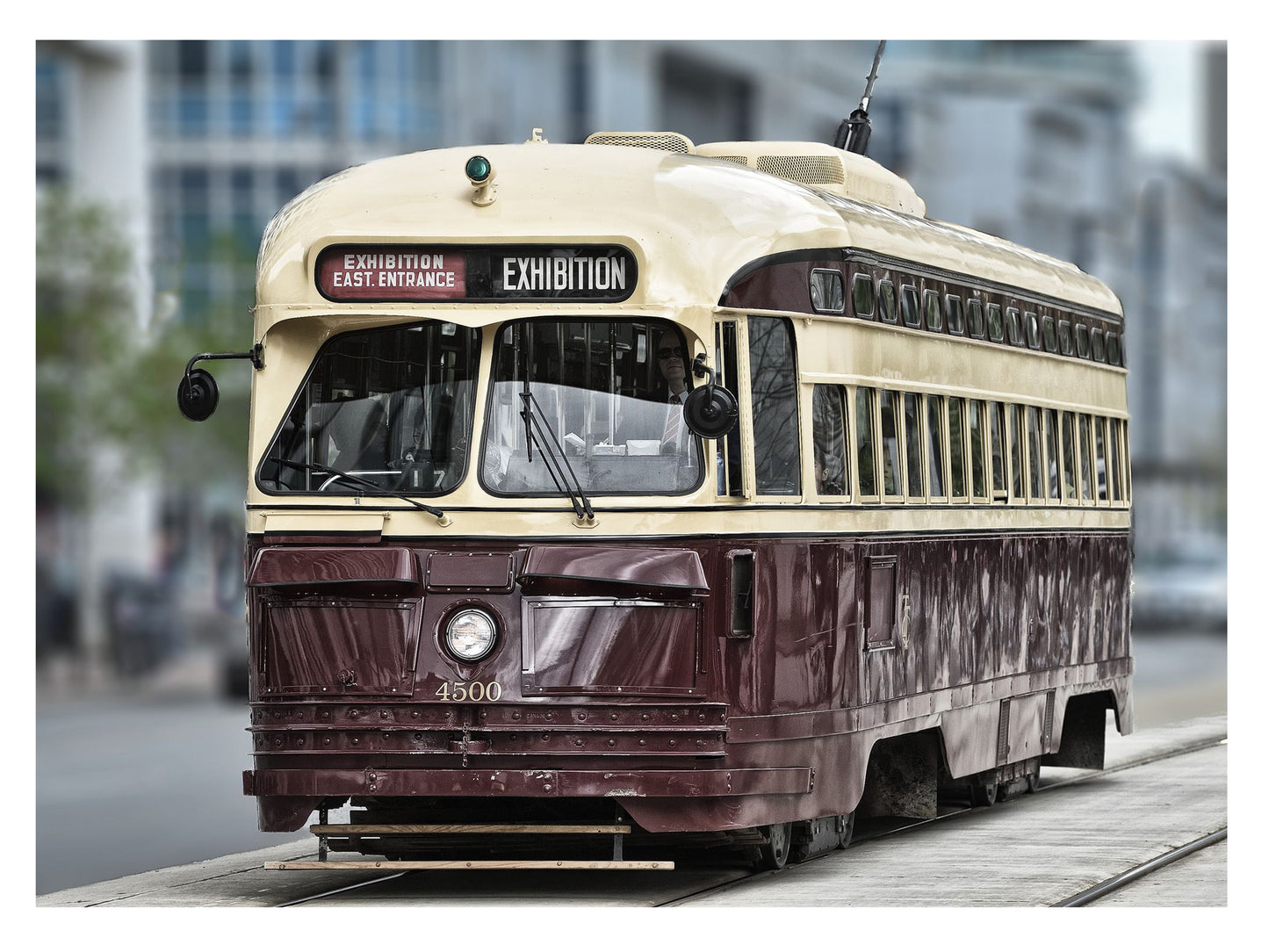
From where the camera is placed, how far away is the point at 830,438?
13891mm

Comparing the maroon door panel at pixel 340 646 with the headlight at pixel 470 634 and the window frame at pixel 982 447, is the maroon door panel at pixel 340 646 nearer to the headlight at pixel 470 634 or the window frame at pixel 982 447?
the headlight at pixel 470 634

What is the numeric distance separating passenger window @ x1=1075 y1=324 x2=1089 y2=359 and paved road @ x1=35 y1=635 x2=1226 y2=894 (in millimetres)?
5803

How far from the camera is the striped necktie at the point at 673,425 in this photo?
12938 millimetres

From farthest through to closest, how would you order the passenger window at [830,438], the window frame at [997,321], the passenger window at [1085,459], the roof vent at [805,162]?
the passenger window at [1085,459], the window frame at [997,321], the roof vent at [805,162], the passenger window at [830,438]

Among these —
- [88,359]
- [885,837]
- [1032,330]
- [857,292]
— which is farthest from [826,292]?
[88,359]

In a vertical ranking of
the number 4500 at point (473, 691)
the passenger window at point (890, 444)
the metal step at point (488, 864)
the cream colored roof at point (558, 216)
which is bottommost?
the metal step at point (488, 864)

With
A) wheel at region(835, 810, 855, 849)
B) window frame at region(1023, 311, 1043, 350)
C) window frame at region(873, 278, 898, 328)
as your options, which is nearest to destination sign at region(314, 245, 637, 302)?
window frame at region(873, 278, 898, 328)

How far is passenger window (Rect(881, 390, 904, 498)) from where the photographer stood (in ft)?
48.0

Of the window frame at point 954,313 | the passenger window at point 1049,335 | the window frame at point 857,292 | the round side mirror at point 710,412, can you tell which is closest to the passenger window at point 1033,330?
the passenger window at point 1049,335

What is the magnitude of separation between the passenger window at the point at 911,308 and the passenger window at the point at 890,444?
1.45ft

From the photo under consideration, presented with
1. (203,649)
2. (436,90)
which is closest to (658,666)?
(203,649)

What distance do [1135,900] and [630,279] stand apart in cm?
354

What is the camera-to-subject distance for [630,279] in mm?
12984

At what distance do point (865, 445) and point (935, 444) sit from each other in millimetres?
1245
